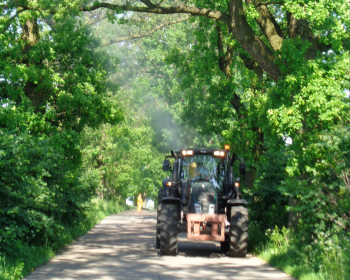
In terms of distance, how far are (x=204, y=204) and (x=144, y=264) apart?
2871mm

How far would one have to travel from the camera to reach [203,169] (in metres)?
15.5

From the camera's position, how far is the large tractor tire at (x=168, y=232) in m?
13.8

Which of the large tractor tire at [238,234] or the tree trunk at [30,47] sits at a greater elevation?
the tree trunk at [30,47]

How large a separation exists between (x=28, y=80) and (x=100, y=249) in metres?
9.09

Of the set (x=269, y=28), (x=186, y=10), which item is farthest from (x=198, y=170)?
(x=186, y=10)

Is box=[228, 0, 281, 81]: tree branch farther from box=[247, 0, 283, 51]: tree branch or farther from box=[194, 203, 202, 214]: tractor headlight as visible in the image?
box=[194, 203, 202, 214]: tractor headlight

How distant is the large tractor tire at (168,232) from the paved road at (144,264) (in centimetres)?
24

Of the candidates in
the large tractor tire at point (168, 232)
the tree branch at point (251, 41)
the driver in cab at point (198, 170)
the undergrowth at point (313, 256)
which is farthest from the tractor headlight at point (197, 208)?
the tree branch at point (251, 41)

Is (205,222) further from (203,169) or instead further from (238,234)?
(203,169)

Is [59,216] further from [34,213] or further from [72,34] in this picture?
[72,34]

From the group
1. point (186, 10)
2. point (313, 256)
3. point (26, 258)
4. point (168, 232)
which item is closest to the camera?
point (313, 256)

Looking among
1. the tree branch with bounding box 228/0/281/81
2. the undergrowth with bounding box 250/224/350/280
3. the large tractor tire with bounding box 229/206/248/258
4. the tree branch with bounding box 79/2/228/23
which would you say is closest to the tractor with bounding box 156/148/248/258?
A: the large tractor tire with bounding box 229/206/248/258

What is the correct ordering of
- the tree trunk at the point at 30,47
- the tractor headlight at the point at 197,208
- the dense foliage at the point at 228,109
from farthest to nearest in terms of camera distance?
the tree trunk at the point at 30,47
the tractor headlight at the point at 197,208
the dense foliage at the point at 228,109

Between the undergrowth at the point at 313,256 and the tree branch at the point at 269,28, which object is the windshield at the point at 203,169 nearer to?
the undergrowth at the point at 313,256
